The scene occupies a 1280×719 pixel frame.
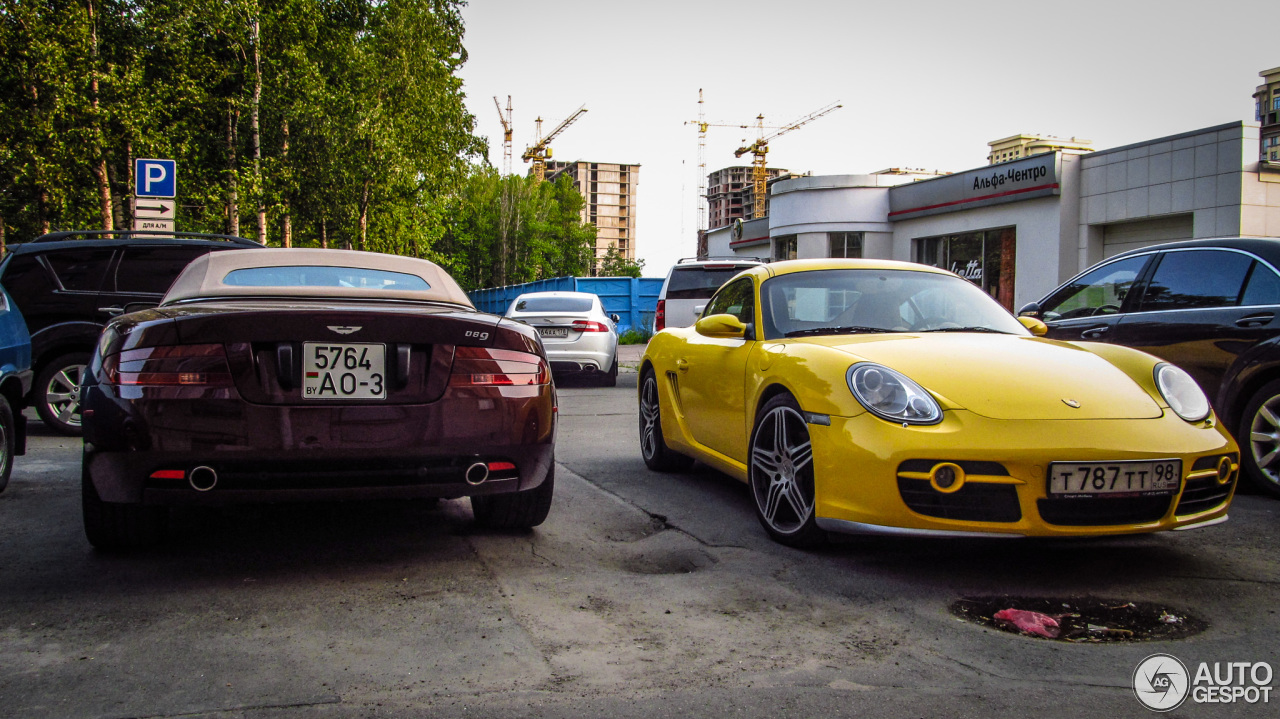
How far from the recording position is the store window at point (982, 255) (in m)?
26.0

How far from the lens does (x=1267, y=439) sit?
5.53m

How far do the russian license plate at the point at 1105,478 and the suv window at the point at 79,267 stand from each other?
804 centimetres

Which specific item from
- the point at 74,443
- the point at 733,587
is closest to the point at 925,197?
the point at 74,443

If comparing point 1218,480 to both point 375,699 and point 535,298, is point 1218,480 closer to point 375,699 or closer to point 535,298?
point 375,699

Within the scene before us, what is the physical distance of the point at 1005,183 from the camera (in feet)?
83.6

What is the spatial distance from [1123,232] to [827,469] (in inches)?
862

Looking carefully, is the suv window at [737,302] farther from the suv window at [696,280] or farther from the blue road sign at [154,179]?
the blue road sign at [154,179]

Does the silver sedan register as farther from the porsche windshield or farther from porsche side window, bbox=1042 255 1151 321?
the porsche windshield

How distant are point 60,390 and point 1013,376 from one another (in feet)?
25.7

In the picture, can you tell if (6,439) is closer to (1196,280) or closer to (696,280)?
(1196,280)

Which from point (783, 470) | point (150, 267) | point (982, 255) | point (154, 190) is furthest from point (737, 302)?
point (982, 255)

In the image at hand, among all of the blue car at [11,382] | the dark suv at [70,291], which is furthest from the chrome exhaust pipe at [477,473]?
the dark suv at [70,291]

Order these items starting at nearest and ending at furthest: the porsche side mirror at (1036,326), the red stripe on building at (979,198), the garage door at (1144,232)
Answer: the porsche side mirror at (1036,326), the garage door at (1144,232), the red stripe on building at (979,198)

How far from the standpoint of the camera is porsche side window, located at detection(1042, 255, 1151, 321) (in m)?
6.72
